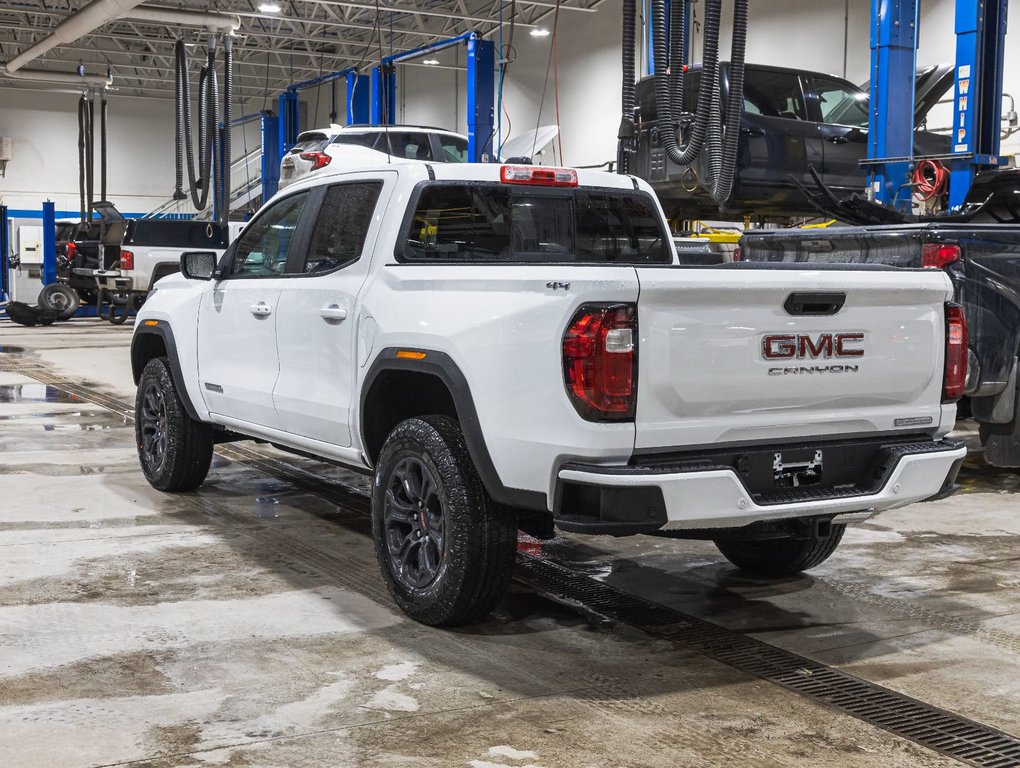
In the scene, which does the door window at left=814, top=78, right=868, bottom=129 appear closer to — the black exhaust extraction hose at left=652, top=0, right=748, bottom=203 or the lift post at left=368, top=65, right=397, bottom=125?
the black exhaust extraction hose at left=652, top=0, right=748, bottom=203

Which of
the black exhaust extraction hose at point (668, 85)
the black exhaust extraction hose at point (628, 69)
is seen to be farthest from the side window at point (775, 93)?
the black exhaust extraction hose at point (668, 85)

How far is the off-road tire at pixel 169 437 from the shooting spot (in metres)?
6.30

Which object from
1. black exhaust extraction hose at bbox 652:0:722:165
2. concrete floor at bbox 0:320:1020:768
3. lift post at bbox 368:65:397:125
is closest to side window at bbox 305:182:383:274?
concrete floor at bbox 0:320:1020:768

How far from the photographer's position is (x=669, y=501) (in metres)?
3.46

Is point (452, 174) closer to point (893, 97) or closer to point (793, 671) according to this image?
point (793, 671)

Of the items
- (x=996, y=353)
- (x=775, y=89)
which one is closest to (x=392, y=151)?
(x=775, y=89)

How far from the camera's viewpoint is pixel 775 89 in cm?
1226

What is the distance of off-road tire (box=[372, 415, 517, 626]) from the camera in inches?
154

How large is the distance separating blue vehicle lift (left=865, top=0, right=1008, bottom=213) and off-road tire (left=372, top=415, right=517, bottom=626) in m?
7.51

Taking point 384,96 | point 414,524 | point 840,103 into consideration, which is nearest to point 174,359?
point 414,524

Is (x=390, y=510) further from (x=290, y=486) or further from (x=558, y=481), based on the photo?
(x=290, y=486)

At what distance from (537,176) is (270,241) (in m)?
1.38

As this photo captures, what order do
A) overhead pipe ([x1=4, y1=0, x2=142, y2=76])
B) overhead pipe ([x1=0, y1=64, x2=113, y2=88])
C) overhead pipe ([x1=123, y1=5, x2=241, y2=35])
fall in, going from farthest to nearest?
overhead pipe ([x1=0, y1=64, x2=113, y2=88])
overhead pipe ([x1=4, y1=0, x2=142, y2=76])
overhead pipe ([x1=123, y1=5, x2=241, y2=35])

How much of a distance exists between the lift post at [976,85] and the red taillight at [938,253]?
4.00 metres
